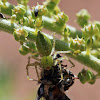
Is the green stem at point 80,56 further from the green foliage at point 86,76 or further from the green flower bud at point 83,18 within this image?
the green flower bud at point 83,18

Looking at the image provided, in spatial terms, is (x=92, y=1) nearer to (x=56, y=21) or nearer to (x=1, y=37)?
(x=1, y=37)

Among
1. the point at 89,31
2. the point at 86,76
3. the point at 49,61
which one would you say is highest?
the point at 89,31

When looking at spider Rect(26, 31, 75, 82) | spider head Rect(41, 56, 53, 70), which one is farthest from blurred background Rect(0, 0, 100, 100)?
spider head Rect(41, 56, 53, 70)

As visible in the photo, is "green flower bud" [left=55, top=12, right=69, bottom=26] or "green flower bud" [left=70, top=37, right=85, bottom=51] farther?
"green flower bud" [left=55, top=12, right=69, bottom=26]

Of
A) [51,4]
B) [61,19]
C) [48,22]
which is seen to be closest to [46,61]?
[61,19]

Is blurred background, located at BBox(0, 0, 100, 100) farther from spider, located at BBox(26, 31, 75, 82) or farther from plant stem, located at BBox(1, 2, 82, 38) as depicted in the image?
spider, located at BBox(26, 31, 75, 82)

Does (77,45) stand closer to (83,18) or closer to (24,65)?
(83,18)

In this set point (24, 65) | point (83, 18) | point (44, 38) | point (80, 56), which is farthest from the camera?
point (24, 65)

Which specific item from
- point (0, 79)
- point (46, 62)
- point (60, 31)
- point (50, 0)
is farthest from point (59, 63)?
point (0, 79)
